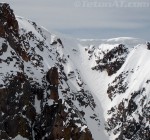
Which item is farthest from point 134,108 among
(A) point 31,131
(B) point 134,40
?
(B) point 134,40

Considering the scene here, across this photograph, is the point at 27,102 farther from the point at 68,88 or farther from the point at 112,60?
the point at 112,60

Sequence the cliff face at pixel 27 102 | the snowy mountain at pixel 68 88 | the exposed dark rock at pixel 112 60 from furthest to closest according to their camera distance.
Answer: the exposed dark rock at pixel 112 60
the snowy mountain at pixel 68 88
the cliff face at pixel 27 102

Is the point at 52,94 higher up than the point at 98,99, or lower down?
lower down

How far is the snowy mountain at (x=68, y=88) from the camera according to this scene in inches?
2197

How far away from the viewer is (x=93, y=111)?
3445 inches

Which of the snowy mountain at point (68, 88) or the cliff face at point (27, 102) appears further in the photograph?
the snowy mountain at point (68, 88)

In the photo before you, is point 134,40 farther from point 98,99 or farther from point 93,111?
point 93,111

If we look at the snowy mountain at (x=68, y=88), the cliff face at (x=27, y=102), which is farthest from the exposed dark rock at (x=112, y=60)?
the cliff face at (x=27, y=102)

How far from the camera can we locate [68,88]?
271 feet

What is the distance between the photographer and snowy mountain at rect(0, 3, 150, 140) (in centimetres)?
5581

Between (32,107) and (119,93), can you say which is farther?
(119,93)

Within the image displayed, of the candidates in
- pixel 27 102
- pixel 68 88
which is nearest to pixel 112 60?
pixel 68 88

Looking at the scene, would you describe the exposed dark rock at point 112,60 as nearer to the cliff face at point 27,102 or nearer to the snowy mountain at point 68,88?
the snowy mountain at point 68,88

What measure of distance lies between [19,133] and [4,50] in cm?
1691
